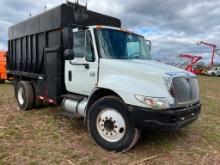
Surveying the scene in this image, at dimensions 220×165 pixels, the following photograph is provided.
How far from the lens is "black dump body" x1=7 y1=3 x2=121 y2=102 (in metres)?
7.03

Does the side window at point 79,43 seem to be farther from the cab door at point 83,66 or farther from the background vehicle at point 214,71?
the background vehicle at point 214,71

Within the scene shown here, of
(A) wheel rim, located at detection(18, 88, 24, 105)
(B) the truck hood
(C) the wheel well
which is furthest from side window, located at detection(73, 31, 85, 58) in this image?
(A) wheel rim, located at detection(18, 88, 24, 105)

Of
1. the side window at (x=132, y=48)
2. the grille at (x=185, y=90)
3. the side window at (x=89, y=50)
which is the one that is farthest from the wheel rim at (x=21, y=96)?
the grille at (x=185, y=90)

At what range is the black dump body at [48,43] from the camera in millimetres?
7031

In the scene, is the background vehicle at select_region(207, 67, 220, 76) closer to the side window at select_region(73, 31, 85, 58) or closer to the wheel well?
the side window at select_region(73, 31, 85, 58)

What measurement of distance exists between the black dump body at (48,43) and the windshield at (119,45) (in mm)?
884

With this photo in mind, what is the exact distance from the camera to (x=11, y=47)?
33.7 ft

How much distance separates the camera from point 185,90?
5.42 metres

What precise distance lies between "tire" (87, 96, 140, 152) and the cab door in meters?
0.72

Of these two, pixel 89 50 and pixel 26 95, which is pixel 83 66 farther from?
pixel 26 95

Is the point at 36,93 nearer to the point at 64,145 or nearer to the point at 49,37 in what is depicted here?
the point at 49,37

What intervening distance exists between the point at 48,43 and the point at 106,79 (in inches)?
105

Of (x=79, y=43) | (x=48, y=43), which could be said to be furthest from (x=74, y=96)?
(x=48, y=43)

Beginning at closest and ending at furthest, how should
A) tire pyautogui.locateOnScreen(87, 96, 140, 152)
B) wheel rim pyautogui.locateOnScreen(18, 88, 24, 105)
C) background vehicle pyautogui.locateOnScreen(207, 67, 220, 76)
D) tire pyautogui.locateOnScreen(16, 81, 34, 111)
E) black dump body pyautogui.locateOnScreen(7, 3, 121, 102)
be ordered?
tire pyautogui.locateOnScreen(87, 96, 140, 152) < black dump body pyautogui.locateOnScreen(7, 3, 121, 102) < tire pyautogui.locateOnScreen(16, 81, 34, 111) < wheel rim pyautogui.locateOnScreen(18, 88, 24, 105) < background vehicle pyautogui.locateOnScreen(207, 67, 220, 76)
